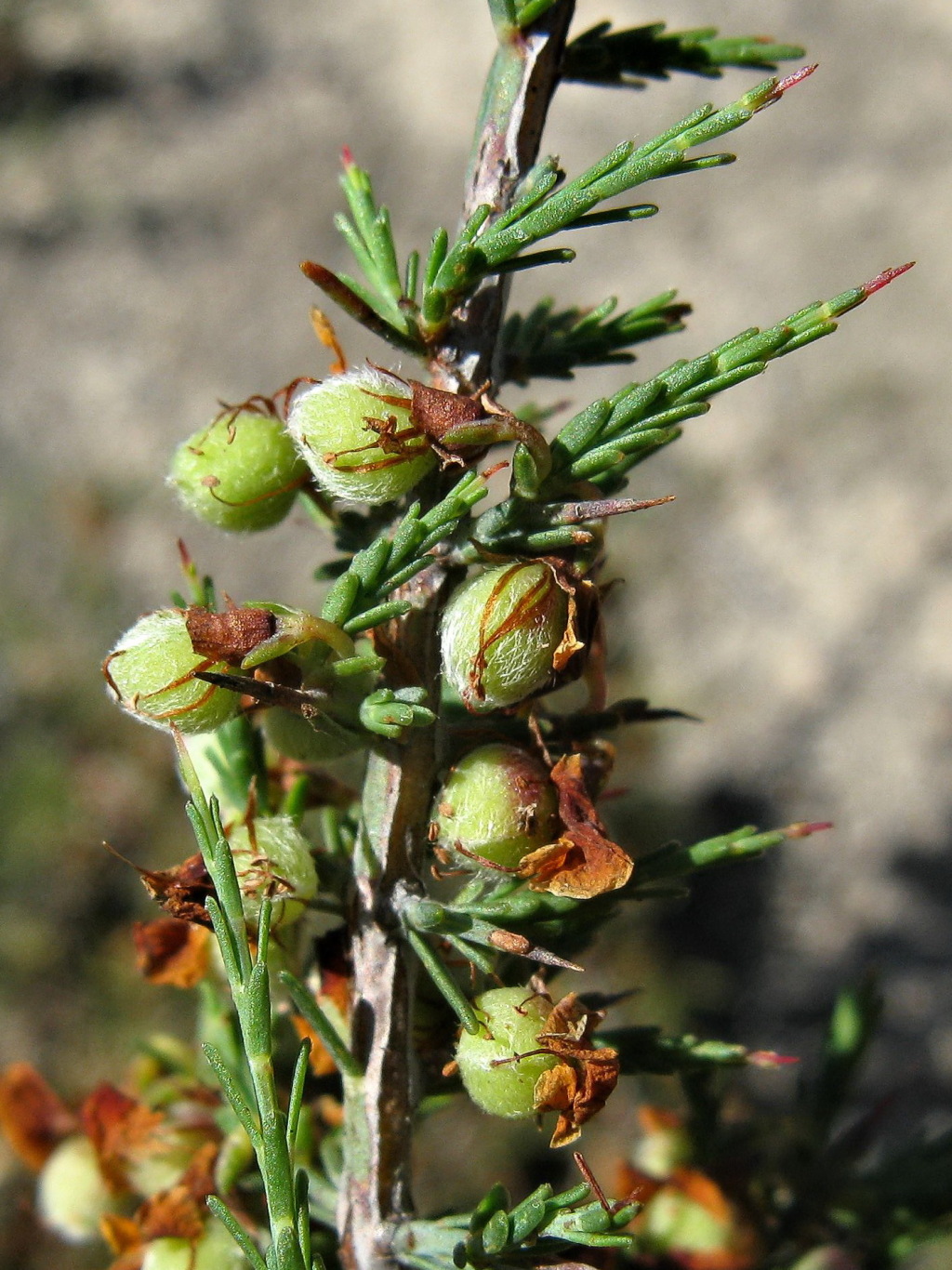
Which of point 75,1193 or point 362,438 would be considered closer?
point 362,438

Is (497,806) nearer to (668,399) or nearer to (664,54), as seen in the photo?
(668,399)

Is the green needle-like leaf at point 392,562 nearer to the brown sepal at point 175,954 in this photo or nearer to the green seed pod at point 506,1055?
the green seed pod at point 506,1055

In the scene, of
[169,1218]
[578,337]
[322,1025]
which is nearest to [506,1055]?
[322,1025]

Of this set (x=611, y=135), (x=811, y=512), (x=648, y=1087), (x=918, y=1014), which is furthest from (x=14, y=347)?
(x=918, y=1014)

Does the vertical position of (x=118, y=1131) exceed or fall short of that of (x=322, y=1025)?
it falls short

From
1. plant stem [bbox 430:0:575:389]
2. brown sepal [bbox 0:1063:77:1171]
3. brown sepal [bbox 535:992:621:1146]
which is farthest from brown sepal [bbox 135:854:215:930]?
brown sepal [bbox 0:1063:77:1171]

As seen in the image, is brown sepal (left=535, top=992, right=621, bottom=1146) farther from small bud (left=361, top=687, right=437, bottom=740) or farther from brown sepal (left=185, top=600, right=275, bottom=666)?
brown sepal (left=185, top=600, right=275, bottom=666)

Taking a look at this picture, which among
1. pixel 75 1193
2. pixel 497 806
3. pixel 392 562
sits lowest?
pixel 75 1193
